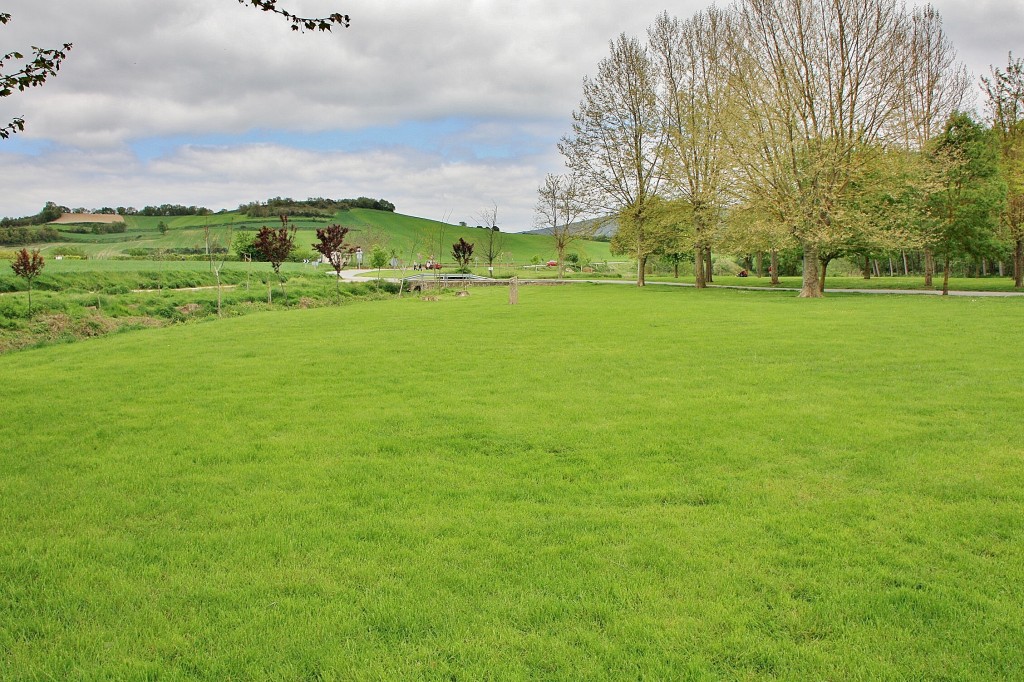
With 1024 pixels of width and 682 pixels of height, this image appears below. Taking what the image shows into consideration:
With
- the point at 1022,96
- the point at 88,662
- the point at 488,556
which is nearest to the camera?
the point at 88,662

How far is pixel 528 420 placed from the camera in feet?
25.4

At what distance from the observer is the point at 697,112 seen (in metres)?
37.8

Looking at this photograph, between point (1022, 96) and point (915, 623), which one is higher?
point (1022, 96)

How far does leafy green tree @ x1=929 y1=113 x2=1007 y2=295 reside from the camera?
29750mm

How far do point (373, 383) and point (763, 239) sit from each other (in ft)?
87.1

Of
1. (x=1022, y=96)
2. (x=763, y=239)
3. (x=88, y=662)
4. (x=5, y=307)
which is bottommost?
(x=88, y=662)

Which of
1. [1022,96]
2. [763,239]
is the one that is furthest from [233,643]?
[1022,96]

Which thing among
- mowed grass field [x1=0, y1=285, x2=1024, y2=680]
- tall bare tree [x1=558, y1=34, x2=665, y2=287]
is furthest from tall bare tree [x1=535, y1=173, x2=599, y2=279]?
mowed grass field [x1=0, y1=285, x2=1024, y2=680]

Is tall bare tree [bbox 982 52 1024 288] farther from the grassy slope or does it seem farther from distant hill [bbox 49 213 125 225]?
distant hill [bbox 49 213 125 225]

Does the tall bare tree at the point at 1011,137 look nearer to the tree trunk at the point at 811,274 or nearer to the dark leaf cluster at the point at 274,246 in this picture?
the tree trunk at the point at 811,274

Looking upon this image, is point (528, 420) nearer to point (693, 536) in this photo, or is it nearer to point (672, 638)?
point (693, 536)

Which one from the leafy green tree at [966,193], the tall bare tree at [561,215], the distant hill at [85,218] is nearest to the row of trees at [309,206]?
the distant hill at [85,218]

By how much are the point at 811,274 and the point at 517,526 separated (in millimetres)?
28185

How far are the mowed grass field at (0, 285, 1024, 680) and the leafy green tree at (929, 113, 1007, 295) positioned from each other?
24.0 metres
